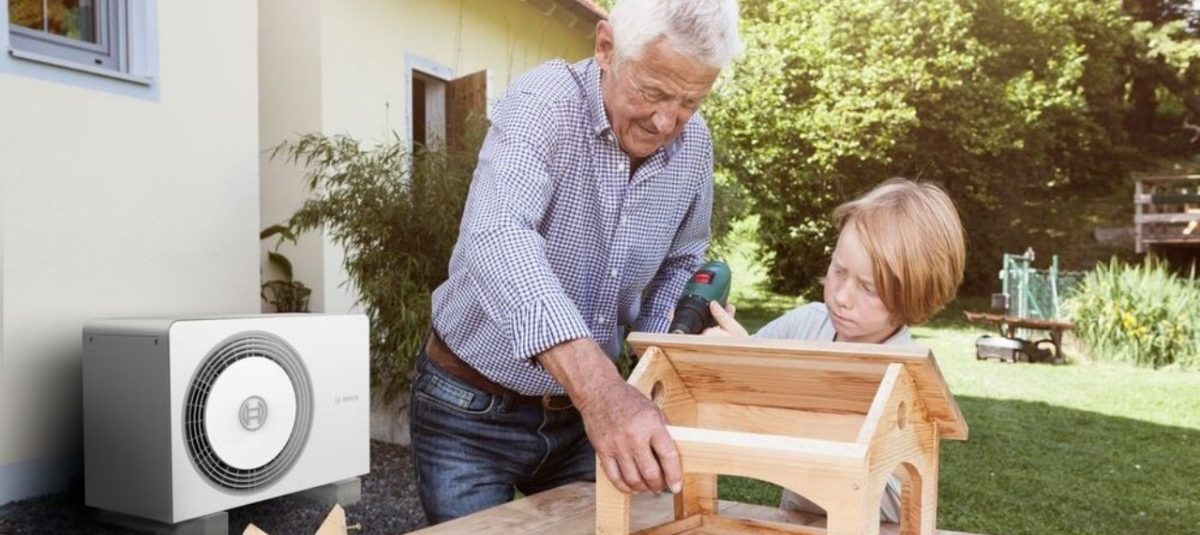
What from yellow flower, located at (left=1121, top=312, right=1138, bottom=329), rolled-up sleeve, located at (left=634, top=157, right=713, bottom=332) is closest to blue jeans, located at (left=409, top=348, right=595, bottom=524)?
rolled-up sleeve, located at (left=634, top=157, right=713, bottom=332)

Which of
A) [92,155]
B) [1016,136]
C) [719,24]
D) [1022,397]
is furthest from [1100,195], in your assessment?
[719,24]

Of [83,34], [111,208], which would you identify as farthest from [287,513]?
[83,34]

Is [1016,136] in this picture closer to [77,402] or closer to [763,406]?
[77,402]

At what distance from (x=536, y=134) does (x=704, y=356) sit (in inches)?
18.8

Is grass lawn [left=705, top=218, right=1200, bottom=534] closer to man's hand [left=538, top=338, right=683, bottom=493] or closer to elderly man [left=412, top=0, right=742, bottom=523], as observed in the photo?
elderly man [left=412, top=0, right=742, bottom=523]

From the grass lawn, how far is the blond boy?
3.26 m

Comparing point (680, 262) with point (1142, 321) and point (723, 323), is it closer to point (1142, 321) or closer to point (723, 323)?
point (723, 323)

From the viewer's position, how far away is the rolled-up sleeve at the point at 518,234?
1.33m

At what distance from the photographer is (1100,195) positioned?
21453 mm

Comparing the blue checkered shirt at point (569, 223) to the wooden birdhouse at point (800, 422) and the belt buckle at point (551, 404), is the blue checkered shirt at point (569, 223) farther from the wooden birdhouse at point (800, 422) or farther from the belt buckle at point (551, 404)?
the wooden birdhouse at point (800, 422)

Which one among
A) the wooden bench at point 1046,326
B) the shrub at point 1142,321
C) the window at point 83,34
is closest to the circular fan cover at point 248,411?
the window at point 83,34

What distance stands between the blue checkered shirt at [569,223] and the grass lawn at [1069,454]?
11.0 feet

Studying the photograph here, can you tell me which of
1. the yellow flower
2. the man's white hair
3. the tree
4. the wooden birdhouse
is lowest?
the yellow flower

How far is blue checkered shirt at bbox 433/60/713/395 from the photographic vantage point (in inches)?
58.9
